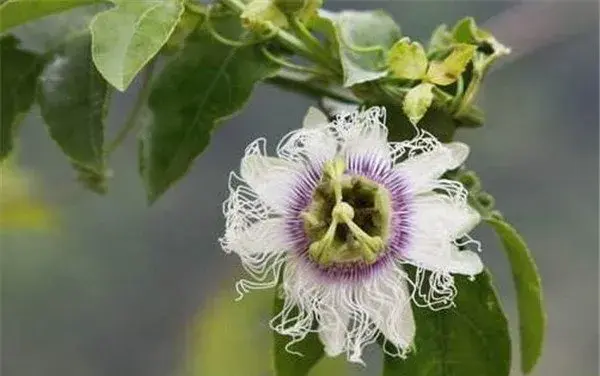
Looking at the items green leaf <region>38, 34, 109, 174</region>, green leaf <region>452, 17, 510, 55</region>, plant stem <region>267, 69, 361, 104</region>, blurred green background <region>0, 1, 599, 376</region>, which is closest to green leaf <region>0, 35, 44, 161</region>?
green leaf <region>38, 34, 109, 174</region>

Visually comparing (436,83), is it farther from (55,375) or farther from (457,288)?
(55,375)

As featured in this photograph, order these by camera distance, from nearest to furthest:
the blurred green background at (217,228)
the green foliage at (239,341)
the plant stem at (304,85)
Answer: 1. the plant stem at (304,85)
2. the green foliage at (239,341)
3. the blurred green background at (217,228)

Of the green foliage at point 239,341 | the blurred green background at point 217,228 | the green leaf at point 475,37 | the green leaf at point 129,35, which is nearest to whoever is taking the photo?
the green leaf at point 129,35

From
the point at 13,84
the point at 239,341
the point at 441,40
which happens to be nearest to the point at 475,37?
the point at 441,40

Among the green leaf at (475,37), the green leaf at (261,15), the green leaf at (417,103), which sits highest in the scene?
the green leaf at (475,37)

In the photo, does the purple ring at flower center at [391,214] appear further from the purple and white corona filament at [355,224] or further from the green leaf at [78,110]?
the green leaf at [78,110]

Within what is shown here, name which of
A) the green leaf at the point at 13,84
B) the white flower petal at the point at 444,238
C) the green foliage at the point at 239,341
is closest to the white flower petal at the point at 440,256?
the white flower petal at the point at 444,238
